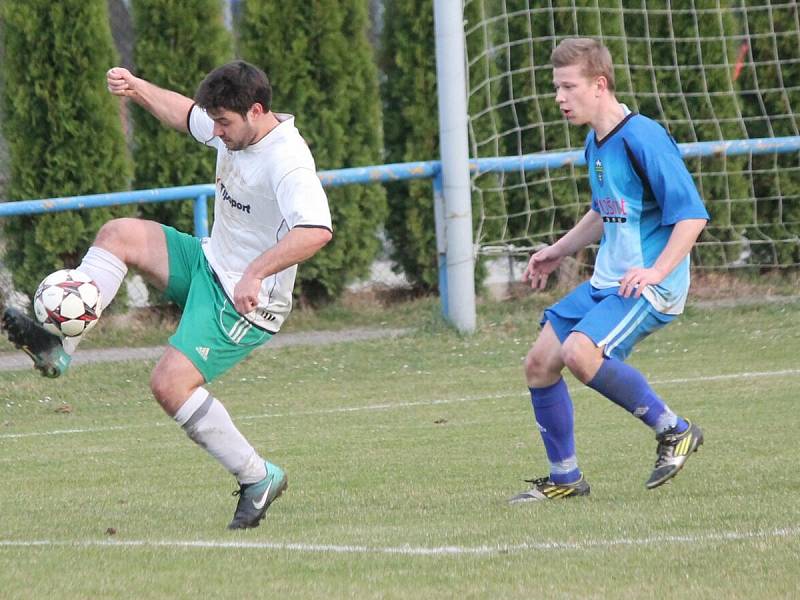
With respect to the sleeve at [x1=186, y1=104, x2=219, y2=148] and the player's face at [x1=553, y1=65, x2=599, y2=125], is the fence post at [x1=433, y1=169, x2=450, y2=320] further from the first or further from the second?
the player's face at [x1=553, y1=65, x2=599, y2=125]

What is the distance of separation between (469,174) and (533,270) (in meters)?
5.35

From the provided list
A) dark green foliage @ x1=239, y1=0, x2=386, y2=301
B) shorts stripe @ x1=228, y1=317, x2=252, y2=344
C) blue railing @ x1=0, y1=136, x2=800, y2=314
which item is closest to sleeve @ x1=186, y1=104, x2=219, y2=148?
shorts stripe @ x1=228, y1=317, x2=252, y2=344

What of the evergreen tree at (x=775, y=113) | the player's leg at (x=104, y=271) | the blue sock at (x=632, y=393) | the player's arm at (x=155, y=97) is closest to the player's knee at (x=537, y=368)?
the blue sock at (x=632, y=393)

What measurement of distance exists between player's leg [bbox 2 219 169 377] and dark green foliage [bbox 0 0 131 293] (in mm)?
6228

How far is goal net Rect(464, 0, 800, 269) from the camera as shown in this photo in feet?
43.5

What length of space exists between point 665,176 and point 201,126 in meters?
2.04

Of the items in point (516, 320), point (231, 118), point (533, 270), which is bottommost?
point (516, 320)

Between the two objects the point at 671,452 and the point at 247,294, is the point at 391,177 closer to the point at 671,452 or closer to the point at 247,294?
the point at 671,452

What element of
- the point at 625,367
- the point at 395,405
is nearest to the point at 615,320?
the point at 625,367

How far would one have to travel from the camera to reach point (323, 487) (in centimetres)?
676

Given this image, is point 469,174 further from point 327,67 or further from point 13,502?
point 13,502

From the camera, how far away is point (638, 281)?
5730 mm

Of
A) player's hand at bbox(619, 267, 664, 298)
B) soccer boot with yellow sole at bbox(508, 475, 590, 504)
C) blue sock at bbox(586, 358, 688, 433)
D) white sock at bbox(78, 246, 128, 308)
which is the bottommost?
soccer boot with yellow sole at bbox(508, 475, 590, 504)

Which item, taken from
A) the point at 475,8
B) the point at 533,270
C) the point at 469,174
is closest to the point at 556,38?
the point at 475,8
